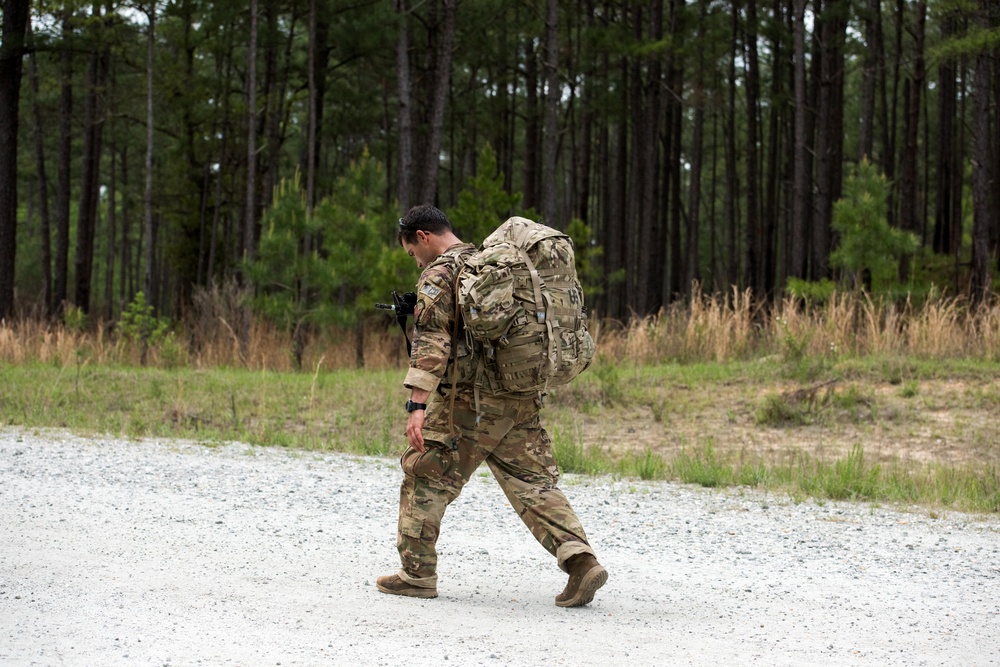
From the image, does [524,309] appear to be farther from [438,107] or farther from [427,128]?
[427,128]

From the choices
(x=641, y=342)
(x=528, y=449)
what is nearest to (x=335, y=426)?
(x=641, y=342)

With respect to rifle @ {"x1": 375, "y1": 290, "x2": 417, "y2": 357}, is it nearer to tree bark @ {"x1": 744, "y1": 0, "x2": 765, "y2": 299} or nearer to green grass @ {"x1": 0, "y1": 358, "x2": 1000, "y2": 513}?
green grass @ {"x1": 0, "y1": 358, "x2": 1000, "y2": 513}

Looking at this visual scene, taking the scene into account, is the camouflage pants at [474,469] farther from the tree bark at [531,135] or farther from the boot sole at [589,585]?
the tree bark at [531,135]

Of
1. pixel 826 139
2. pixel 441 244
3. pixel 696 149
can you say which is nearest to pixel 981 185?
pixel 826 139

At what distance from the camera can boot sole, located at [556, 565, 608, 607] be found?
4527 mm

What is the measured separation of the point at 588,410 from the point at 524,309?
24.4ft

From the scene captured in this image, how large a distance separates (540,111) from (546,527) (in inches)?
1278

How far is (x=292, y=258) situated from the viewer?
16109 millimetres

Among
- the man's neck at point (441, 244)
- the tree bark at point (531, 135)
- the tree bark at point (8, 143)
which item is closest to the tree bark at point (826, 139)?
the tree bark at point (531, 135)

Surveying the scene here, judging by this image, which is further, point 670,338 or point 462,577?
point 670,338

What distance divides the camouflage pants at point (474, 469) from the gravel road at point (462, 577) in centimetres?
29

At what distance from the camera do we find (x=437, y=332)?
4.39 meters

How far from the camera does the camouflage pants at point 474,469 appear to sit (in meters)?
4.54

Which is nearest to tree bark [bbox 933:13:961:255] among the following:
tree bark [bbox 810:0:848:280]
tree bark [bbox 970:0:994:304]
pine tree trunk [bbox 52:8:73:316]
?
tree bark [bbox 810:0:848:280]
